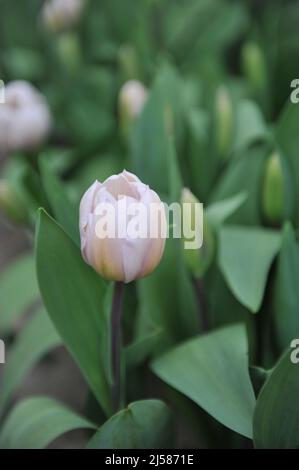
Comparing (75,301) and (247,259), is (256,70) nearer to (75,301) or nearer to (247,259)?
(247,259)

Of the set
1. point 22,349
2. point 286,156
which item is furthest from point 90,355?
point 286,156

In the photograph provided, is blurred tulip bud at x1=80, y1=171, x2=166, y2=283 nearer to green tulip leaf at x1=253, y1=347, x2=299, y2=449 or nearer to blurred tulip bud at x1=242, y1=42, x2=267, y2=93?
green tulip leaf at x1=253, y1=347, x2=299, y2=449

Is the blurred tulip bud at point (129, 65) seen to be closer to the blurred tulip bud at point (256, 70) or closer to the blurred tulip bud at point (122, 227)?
the blurred tulip bud at point (256, 70)

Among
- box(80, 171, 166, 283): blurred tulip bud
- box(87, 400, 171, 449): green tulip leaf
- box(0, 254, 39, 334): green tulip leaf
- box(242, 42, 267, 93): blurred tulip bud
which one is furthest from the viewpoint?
box(242, 42, 267, 93): blurred tulip bud

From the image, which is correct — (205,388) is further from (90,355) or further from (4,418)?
(4,418)

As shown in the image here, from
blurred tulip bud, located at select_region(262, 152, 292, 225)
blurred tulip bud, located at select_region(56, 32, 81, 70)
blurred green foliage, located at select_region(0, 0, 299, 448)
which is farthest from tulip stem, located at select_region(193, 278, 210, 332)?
blurred tulip bud, located at select_region(56, 32, 81, 70)

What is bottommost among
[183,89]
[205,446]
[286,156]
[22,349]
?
[205,446]
